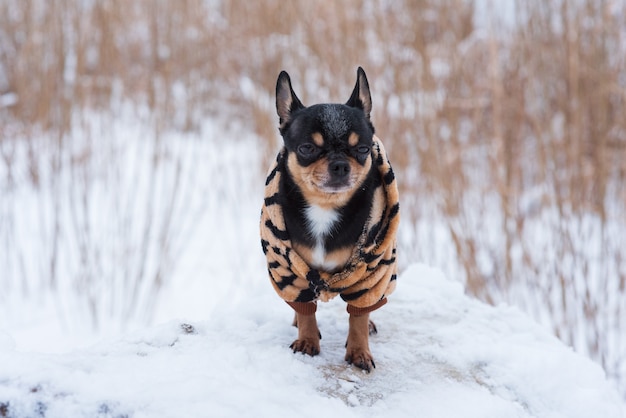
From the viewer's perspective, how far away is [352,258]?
1283 millimetres

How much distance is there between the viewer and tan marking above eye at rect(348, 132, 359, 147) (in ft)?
3.94

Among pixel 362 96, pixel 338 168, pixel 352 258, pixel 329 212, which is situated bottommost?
pixel 352 258

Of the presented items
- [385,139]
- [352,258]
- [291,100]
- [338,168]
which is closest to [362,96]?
[291,100]

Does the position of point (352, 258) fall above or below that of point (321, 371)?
above

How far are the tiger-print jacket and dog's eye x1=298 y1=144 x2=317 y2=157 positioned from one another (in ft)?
0.35

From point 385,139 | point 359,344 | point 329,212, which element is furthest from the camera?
point 385,139

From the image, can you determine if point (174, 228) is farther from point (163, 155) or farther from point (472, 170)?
point (472, 170)

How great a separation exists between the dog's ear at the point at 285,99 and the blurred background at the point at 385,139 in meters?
1.52

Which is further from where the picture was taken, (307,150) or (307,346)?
(307,346)

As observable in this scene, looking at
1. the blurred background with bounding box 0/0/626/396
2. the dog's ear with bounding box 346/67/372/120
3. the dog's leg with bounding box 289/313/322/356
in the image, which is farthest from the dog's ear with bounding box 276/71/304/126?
the blurred background with bounding box 0/0/626/396

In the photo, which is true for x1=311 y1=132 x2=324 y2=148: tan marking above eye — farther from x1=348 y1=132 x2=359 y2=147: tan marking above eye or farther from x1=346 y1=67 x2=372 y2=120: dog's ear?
x1=346 y1=67 x2=372 y2=120: dog's ear

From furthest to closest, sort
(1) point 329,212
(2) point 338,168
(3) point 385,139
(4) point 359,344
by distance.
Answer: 1. (3) point 385,139
2. (4) point 359,344
3. (1) point 329,212
4. (2) point 338,168

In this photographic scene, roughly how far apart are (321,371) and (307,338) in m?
0.10

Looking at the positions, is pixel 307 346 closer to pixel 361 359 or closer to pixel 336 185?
pixel 361 359
